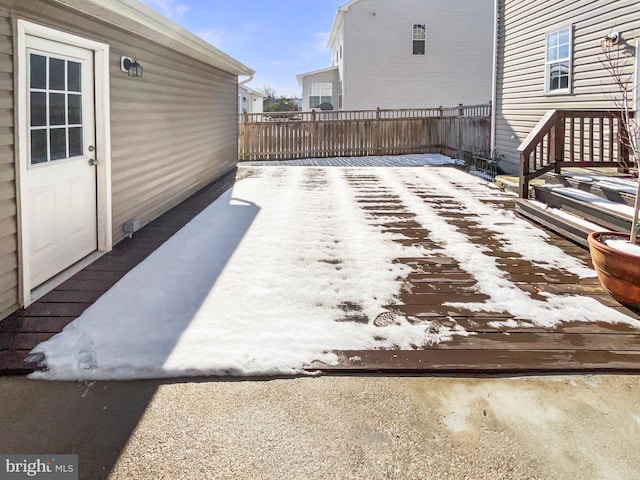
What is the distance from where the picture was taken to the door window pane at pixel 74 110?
13.0 ft

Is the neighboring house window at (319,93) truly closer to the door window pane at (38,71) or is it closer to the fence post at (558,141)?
the fence post at (558,141)

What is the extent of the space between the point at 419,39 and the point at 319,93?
15.4 feet

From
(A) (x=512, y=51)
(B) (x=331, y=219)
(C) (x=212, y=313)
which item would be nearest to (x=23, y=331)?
(C) (x=212, y=313)

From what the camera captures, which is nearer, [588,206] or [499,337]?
[499,337]

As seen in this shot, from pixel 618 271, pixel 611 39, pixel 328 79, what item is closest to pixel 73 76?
pixel 618 271

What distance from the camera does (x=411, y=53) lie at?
1783 centimetres

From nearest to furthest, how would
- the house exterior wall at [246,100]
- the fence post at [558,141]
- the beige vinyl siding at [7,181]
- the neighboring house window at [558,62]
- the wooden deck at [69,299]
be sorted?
the wooden deck at [69,299]
the beige vinyl siding at [7,181]
the fence post at [558,141]
the neighboring house window at [558,62]
the house exterior wall at [246,100]

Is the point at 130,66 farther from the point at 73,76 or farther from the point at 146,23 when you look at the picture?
the point at 73,76

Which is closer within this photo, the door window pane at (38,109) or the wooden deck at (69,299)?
the wooden deck at (69,299)

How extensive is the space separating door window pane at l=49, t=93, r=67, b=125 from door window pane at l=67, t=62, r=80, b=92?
0.17 meters

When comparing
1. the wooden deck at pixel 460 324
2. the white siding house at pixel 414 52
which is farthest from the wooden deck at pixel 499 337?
the white siding house at pixel 414 52

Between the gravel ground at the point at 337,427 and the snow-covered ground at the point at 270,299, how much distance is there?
0.66 ft

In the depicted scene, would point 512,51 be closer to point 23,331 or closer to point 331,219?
point 331,219

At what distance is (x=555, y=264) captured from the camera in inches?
164
